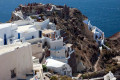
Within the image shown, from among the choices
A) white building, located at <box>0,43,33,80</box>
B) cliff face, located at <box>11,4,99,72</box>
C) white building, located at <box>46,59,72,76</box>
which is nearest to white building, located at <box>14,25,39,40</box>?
white building, located at <box>46,59,72,76</box>

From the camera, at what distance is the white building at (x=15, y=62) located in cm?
1451

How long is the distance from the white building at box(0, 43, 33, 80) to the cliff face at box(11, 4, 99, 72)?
1920 cm

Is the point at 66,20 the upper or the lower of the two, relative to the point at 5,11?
lower

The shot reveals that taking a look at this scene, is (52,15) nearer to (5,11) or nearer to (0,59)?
(0,59)

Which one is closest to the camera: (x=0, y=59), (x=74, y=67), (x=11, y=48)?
(x=0, y=59)

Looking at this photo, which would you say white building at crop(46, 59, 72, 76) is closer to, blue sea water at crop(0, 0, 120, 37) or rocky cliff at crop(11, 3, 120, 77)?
rocky cliff at crop(11, 3, 120, 77)

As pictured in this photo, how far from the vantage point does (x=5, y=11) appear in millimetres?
91062

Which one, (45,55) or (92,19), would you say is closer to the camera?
(45,55)

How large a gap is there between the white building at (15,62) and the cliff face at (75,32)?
19.2m

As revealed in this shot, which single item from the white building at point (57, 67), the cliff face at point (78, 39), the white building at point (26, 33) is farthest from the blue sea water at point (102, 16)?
the white building at point (57, 67)

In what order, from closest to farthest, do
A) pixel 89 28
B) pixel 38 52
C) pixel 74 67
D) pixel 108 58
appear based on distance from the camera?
pixel 38 52
pixel 74 67
pixel 108 58
pixel 89 28

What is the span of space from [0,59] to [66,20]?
124 feet

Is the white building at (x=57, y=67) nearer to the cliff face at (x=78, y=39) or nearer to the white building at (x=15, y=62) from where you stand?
the cliff face at (x=78, y=39)

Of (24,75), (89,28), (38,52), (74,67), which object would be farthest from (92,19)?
(24,75)
